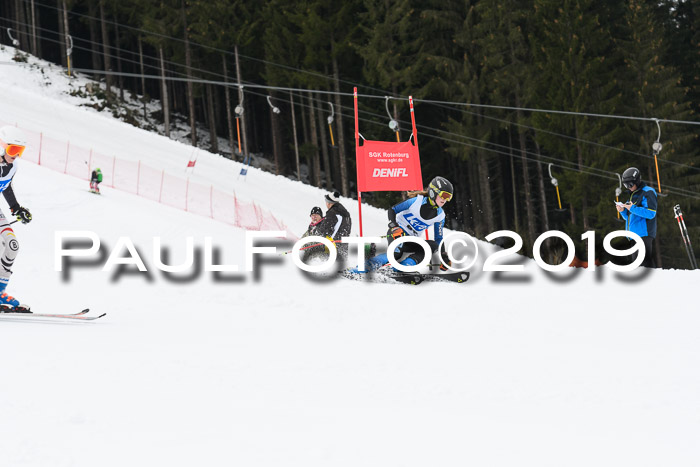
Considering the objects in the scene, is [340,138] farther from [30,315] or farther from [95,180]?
[30,315]

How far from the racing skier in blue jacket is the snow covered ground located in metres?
0.63

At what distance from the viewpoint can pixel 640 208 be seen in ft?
31.4

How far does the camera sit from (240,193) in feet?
88.3

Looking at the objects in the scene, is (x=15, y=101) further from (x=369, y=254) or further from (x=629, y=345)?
(x=629, y=345)

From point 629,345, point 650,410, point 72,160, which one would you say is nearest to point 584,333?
point 629,345

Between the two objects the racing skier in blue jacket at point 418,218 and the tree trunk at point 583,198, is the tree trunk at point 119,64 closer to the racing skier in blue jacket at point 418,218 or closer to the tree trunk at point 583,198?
the tree trunk at point 583,198

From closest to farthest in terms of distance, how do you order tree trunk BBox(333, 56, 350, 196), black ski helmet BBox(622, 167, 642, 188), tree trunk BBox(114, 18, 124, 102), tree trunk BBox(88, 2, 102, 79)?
black ski helmet BBox(622, 167, 642, 188)
tree trunk BBox(333, 56, 350, 196)
tree trunk BBox(114, 18, 124, 102)
tree trunk BBox(88, 2, 102, 79)

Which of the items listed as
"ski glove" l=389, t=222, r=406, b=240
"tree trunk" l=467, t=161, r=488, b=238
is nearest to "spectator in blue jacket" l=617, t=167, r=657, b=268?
"ski glove" l=389, t=222, r=406, b=240

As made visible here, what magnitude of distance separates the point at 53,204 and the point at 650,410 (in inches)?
656

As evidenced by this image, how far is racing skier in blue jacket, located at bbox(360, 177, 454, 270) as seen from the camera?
33.7 feet

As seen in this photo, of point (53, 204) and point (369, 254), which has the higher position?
point (53, 204)

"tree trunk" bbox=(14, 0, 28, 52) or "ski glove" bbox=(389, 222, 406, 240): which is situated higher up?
"tree trunk" bbox=(14, 0, 28, 52)

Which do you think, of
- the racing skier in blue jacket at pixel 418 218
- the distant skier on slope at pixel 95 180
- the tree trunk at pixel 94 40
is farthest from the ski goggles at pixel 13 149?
the tree trunk at pixel 94 40

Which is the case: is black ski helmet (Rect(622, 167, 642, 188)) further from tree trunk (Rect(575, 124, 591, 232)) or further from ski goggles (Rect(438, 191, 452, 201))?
tree trunk (Rect(575, 124, 591, 232))
